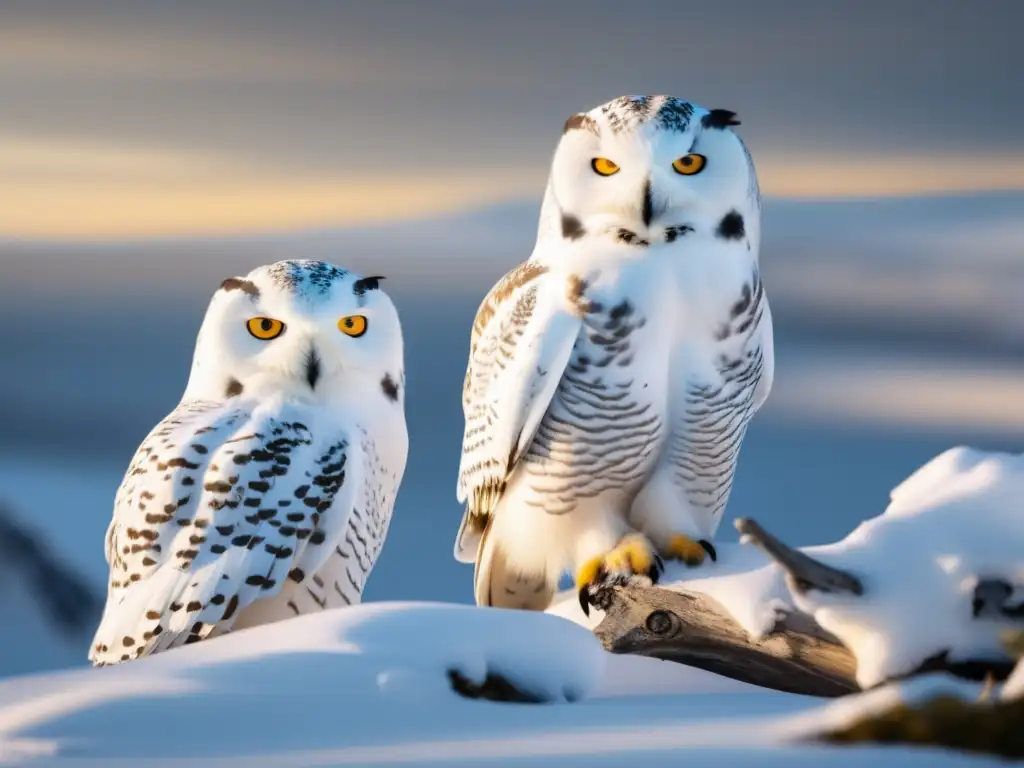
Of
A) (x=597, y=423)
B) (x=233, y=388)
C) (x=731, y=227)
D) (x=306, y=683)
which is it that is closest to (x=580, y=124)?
(x=731, y=227)

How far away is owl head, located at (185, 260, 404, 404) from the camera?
10.8 ft

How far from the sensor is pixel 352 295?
3322mm

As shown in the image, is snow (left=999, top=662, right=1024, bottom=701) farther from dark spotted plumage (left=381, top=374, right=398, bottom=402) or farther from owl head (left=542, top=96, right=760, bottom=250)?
dark spotted plumage (left=381, top=374, right=398, bottom=402)

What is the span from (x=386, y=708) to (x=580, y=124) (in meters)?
1.55

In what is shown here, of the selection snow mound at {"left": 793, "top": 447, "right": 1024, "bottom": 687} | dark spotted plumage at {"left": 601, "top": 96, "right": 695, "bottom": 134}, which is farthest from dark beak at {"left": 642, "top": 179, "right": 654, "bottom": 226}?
snow mound at {"left": 793, "top": 447, "right": 1024, "bottom": 687}

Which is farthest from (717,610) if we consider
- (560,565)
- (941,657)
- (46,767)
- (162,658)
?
(46,767)

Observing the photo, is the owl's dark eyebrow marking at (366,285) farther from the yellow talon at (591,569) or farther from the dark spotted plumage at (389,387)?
the yellow talon at (591,569)

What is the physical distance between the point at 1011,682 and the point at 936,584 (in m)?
0.74

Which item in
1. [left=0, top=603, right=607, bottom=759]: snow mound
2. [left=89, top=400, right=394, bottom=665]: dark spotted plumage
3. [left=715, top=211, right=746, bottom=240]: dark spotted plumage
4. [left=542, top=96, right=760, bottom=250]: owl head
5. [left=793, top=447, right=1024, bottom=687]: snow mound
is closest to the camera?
[left=0, top=603, right=607, bottom=759]: snow mound

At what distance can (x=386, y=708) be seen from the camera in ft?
7.50

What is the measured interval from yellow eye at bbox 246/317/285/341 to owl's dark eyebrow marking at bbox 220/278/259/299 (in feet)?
0.18

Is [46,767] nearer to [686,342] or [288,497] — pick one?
[288,497]

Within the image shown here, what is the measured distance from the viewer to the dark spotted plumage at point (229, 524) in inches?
122

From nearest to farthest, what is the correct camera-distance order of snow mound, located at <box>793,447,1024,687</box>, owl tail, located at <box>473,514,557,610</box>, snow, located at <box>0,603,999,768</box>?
snow, located at <box>0,603,999,768</box> → snow mound, located at <box>793,447,1024,687</box> → owl tail, located at <box>473,514,557,610</box>
